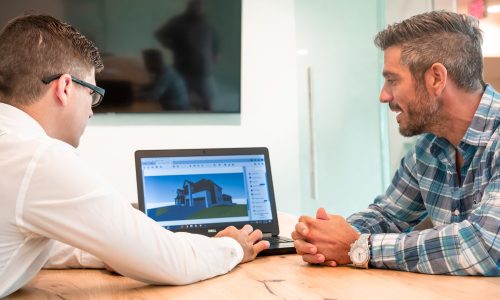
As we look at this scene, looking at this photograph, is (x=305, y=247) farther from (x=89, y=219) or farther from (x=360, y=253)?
(x=89, y=219)

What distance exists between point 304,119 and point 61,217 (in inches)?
120

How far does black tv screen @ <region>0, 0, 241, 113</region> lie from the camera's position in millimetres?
3338

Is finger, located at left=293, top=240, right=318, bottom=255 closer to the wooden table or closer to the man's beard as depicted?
the wooden table

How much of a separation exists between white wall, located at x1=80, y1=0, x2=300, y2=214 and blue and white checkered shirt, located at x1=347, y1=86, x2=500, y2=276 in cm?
198

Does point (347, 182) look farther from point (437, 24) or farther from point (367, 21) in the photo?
point (437, 24)

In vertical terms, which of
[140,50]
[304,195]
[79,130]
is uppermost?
[140,50]

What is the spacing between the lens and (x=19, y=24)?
125cm

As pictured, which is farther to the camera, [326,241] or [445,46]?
[445,46]

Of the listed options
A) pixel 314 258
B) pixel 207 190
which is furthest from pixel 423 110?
pixel 207 190

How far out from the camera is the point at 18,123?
112 centimetres

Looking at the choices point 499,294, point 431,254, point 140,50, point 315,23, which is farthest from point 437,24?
point 315,23

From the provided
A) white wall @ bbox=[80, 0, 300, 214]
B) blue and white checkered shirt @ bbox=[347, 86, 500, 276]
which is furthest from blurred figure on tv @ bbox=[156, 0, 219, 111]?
blue and white checkered shirt @ bbox=[347, 86, 500, 276]

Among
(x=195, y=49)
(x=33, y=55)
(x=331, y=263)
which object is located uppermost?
(x=195, y=49)

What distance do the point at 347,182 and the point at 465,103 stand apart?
2480 millimetres
